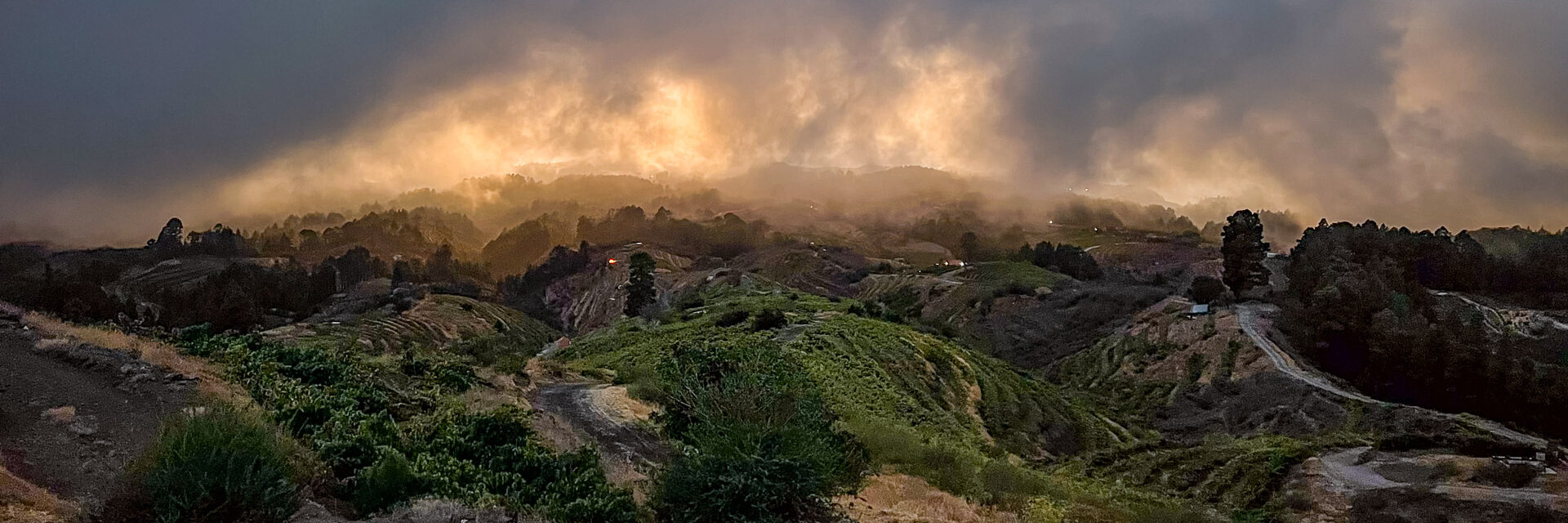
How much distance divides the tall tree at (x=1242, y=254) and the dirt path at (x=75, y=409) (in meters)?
112

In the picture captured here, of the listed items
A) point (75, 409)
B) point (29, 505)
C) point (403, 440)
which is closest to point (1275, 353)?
point (403, 440)

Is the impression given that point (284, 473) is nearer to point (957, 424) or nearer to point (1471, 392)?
point (957, 424)

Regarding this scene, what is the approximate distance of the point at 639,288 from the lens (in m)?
117

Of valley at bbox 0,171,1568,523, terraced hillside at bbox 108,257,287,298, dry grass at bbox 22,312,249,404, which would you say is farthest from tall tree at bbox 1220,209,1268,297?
terraced hillside at bbox 108,257,287,298

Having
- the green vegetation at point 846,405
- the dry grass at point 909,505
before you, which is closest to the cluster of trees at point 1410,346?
the green vegetation at point 846,405

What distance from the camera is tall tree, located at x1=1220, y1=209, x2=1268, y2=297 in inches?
4225

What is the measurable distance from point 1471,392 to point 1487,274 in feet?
243

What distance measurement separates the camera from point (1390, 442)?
52.8 m

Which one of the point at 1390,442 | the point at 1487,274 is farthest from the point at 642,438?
the point at 1487,274

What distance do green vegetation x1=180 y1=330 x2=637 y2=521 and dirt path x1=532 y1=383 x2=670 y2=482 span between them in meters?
2.63

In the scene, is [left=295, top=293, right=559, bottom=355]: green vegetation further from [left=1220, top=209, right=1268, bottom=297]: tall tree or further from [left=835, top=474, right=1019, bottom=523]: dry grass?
[left=1220, top=209, right=1268, bottom=297]: tall tree

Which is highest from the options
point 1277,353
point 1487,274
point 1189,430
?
Answer: point 1487,274

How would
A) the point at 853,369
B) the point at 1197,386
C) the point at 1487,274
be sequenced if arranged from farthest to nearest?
the point at 1487,274 → the point at 1197,386 → the point at 853,369

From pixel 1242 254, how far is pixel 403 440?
108 m
